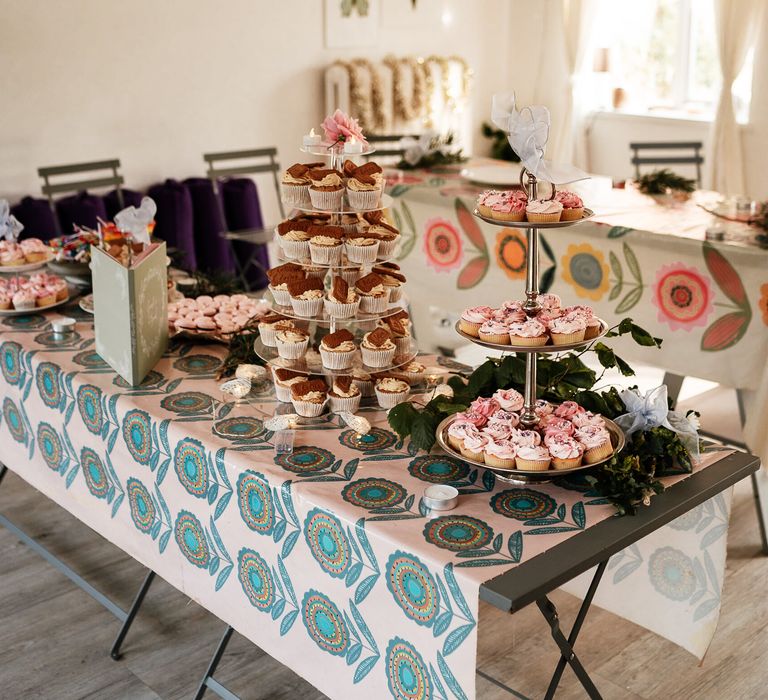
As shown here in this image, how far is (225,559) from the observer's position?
7.33 ft

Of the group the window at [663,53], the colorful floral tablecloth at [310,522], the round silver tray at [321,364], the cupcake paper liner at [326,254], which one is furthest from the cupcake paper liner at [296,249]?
the window at [663,53]

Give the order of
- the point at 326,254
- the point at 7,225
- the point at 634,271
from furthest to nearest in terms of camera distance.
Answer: the point at 634,271 → the point at 7,225 → the point at 326,254

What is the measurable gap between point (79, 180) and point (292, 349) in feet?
11.7

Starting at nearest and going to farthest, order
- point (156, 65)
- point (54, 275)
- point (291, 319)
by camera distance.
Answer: point (291, 319) → point (54, 275) → point (156, 65)

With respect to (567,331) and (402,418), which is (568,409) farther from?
(402,418)

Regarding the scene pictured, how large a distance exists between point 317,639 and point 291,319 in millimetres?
849

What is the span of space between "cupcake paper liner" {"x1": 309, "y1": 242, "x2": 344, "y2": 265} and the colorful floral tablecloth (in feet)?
1.26

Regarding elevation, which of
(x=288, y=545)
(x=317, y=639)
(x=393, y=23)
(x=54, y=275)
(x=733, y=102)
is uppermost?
(x=393, y=23)

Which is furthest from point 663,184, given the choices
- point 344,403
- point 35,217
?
point 35,217

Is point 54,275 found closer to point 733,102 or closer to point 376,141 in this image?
point 376,141

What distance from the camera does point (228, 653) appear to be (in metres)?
2.78

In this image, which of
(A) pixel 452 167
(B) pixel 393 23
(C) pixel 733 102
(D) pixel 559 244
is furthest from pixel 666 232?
(B) pixel 393 23

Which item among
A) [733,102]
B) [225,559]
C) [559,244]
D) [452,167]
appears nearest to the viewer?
[225,559]

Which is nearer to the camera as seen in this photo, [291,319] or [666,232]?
[291,319]
